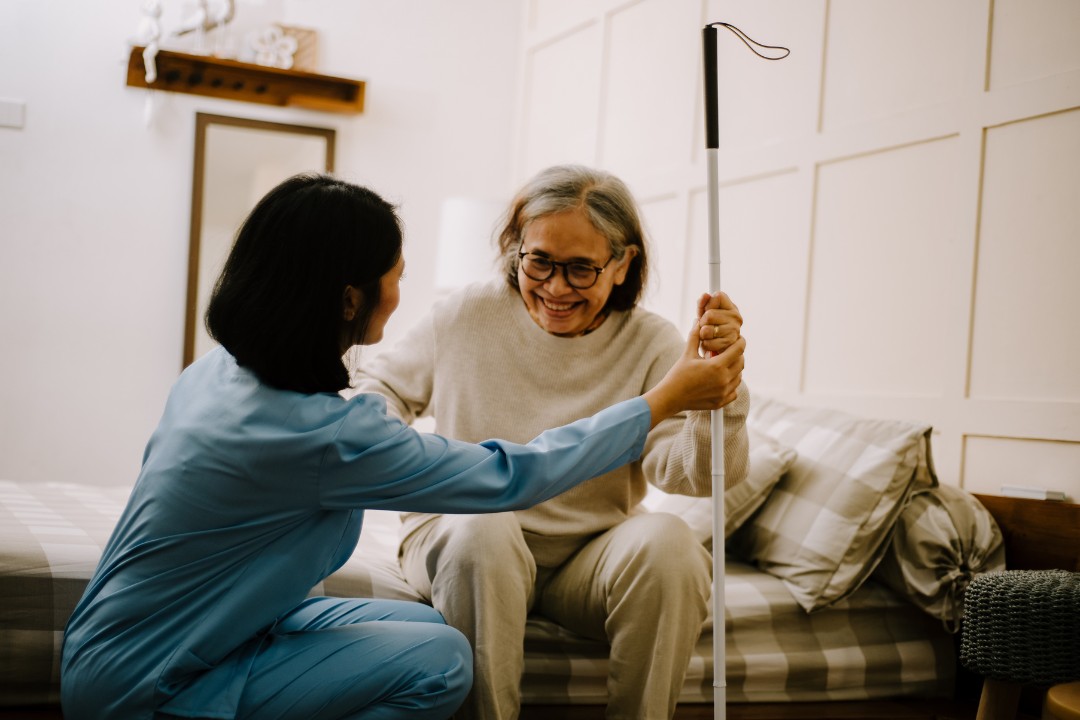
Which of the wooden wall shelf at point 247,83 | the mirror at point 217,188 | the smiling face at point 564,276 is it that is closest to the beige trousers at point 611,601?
the smiling face at point 564,276

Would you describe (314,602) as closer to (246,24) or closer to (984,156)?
(984,156)

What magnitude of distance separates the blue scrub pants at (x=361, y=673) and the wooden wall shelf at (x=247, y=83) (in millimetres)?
3017

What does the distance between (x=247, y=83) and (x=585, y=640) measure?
2963mm

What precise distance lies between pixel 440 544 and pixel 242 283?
60 centimetres

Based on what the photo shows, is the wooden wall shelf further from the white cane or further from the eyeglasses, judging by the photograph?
the white cane

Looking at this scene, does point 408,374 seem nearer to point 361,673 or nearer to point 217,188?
point 361,673

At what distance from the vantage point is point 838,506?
2148 mm

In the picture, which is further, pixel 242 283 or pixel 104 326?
pixel 104 326

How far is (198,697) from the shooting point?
1.30m

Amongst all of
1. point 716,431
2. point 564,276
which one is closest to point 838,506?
point 716,431

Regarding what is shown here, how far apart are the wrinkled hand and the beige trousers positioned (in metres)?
0.33

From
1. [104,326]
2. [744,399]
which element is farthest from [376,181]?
[744,399]

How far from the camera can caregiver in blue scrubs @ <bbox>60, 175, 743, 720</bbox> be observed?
1.29m

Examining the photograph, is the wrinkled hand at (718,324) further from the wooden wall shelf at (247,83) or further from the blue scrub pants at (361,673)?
the wooden wall shelf at (247,83)
